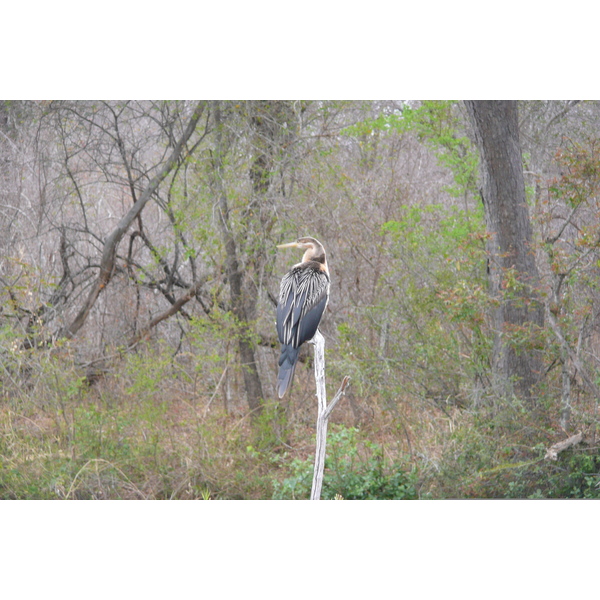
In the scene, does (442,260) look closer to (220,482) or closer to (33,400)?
(220,482)

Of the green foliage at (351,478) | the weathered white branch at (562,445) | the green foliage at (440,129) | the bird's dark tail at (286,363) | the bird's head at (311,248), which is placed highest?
the green foliage at (440,129)

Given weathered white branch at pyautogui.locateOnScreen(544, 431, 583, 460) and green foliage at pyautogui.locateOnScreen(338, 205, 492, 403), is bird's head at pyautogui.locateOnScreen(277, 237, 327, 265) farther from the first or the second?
weathered white branch at pyautogui.locateOnScreen(544, 431, 583, 460)

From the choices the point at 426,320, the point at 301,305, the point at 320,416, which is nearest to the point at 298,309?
the point at 301,305

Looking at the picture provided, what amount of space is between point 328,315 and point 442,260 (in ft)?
2.65

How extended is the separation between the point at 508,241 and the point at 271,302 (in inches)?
59.8

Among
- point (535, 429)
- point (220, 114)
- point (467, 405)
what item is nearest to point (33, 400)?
point (220, 114)

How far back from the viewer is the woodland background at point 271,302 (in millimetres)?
4273

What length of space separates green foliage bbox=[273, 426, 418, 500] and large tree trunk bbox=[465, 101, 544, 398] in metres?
0.82

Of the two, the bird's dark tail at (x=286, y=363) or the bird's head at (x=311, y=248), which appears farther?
the bird's head at (x=311, y=248)

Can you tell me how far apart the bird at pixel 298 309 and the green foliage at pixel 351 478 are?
577 mm

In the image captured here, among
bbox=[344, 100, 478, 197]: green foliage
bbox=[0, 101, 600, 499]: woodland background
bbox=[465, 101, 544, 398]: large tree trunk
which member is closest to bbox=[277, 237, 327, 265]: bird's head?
bbox=[0, 101, 600, 499]: woodland background

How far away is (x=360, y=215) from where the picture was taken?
495 cm

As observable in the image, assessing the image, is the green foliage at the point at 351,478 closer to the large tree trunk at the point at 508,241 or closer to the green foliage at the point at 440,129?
the large tree trunk at the point at 508,241

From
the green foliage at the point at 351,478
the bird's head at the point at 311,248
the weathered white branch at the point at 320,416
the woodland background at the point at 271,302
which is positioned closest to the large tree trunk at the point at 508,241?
the woodland background at the point at 271,302
